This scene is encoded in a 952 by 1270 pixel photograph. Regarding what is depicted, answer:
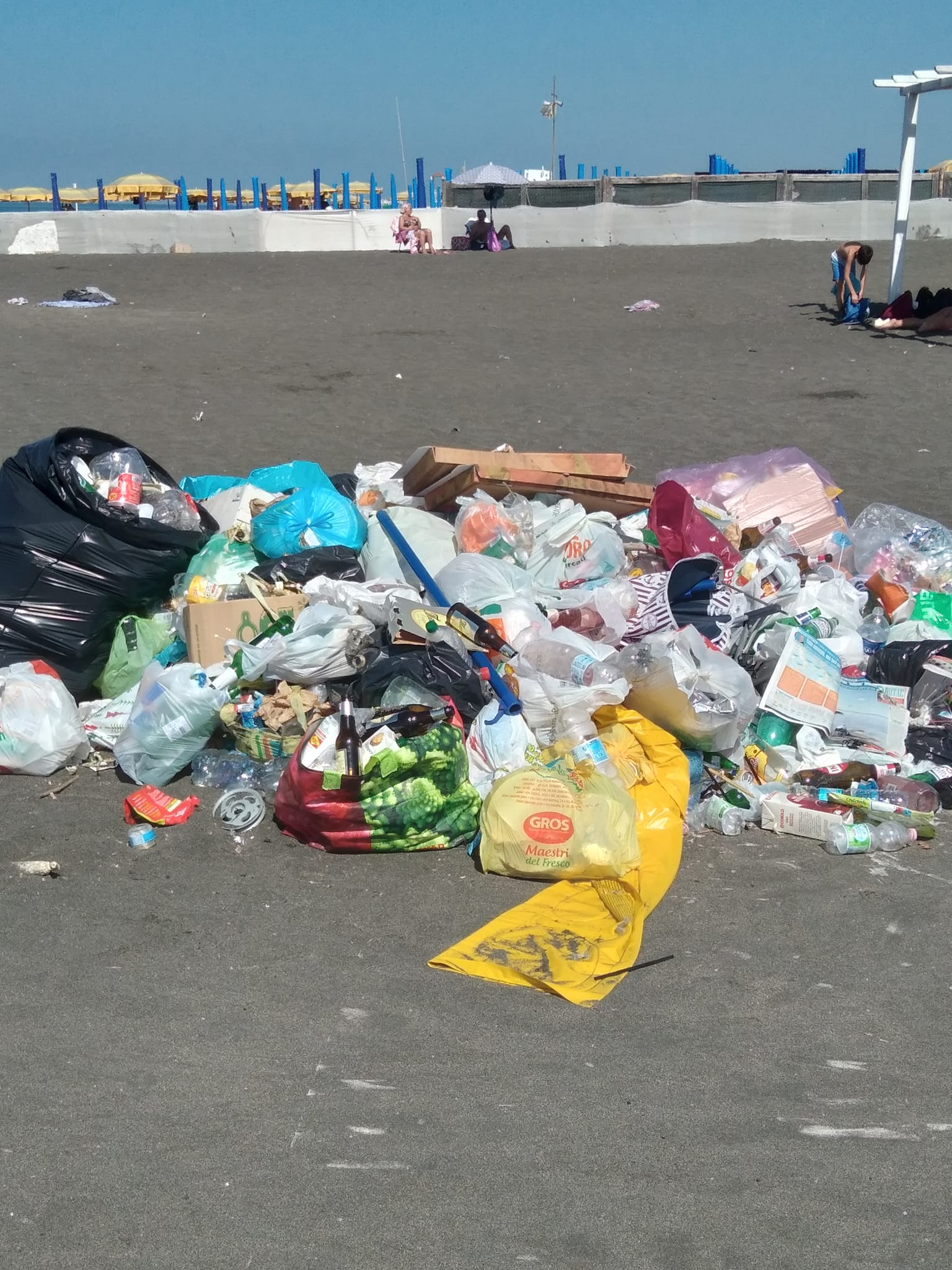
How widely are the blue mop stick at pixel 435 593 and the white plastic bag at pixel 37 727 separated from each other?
136 centimetres

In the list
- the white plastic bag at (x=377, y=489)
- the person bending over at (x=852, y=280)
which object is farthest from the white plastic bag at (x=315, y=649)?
the person bending over at (x=852, y=280)

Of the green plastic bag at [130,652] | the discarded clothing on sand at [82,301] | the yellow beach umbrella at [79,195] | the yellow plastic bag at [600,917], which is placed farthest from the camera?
the yellow beach umbrella at [79,195]

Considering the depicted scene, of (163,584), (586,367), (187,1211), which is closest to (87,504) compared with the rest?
(163,584)

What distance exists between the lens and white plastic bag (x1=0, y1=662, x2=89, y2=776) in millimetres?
3998

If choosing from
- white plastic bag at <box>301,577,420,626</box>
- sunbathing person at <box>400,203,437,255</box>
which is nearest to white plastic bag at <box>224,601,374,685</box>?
white plastic bag at <box>301,577,420,626</box>

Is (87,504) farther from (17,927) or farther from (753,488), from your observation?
(753,488)

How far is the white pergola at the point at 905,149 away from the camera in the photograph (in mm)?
13078

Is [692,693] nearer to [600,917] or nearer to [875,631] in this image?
[600,917]

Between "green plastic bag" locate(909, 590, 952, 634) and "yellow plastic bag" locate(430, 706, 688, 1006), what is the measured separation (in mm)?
1463

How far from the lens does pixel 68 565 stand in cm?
432

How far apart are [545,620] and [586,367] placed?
7.52 metres

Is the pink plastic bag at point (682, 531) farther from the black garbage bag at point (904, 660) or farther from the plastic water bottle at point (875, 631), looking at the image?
the black garbage bag at point (904, 660)

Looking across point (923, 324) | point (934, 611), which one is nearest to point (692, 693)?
point (934, 611)

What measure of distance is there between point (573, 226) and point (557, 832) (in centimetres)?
2001
